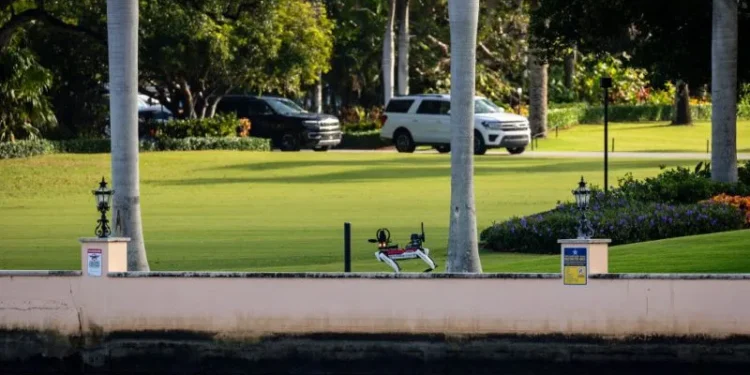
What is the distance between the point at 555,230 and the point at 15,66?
26655mm

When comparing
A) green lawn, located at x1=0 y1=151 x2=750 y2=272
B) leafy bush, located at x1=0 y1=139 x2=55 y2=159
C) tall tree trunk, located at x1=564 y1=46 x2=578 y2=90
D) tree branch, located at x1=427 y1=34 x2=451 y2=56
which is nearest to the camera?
green lawn, located at x1=0 y1=151 x2=750 y2=272

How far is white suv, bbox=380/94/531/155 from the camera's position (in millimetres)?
49406

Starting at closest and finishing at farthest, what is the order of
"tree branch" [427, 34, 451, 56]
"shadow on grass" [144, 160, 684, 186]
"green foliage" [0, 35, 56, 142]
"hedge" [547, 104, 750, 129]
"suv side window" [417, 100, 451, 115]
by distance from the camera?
"shadow on grass" [144, 160, 684, 186] → "green foliage" [0, 35, 56, 142] → "suv side window" [417, 100, 451, 115] → "hedge" [547, 104, 750, 129] → "tree branch" [427, 34, 451, 56]

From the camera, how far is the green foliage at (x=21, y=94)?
1871 inches

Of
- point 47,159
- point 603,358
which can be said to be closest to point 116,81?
point 603,358

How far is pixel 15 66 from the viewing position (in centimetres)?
4753

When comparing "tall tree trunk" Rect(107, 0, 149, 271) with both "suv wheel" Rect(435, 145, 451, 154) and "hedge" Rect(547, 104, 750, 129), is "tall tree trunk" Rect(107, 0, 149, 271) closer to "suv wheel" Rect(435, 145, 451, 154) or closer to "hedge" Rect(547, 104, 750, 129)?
"suv wheel" Rect(435, 145, 451, 154)

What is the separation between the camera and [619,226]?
985 inches

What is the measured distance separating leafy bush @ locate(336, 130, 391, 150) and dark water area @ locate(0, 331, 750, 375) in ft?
128

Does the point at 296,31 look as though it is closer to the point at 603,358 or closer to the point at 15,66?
the point at 15,66

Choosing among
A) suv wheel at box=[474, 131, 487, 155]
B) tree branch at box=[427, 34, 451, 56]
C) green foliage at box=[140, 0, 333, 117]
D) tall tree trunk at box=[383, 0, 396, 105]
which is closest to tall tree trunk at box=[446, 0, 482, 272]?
green foliage at box=[140, 0, 333, 117]

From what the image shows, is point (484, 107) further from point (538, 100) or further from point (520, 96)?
point (520, 96)

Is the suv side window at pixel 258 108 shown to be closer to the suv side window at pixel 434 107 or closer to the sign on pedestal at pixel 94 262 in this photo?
the suv side window at pixel 434 107

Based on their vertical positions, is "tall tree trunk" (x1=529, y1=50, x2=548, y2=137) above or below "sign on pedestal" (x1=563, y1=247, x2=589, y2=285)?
above
